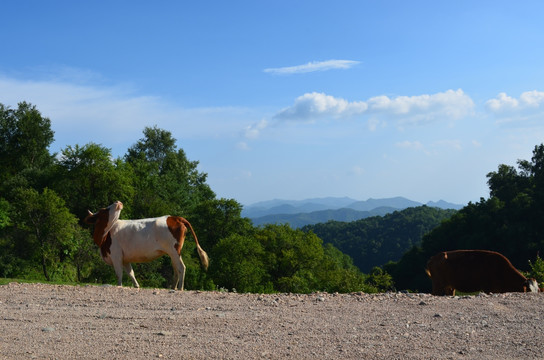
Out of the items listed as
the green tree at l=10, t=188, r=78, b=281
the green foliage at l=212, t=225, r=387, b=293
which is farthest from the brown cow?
the green foliage at l=212, t=225, r=387, b=293

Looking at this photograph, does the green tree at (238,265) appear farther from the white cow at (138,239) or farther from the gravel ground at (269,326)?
the gravel ground at (269,326)

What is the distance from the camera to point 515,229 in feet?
232

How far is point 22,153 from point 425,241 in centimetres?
6406

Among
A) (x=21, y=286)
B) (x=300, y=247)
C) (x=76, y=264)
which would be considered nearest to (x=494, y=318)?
(x=21, y=286)

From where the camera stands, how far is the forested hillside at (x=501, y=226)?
7044cm

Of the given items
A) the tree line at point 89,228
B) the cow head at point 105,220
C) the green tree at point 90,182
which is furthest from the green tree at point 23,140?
the cow head at point 105,220

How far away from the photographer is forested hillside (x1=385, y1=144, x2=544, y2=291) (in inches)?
2773

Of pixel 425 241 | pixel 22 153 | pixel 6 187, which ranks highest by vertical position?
pixel 22 153

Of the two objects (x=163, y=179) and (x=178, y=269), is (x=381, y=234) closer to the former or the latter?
(x=163, y=179)

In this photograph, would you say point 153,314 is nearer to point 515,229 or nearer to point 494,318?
point 494,318

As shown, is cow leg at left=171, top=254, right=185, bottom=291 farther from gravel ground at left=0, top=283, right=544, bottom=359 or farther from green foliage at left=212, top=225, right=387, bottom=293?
green foliage at left=212, top=225, right=387, bottom=293

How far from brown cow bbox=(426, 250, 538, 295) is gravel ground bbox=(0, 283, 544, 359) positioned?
138 centimetres

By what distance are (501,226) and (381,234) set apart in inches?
3371

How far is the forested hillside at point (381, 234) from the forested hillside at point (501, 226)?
58.2 metres
